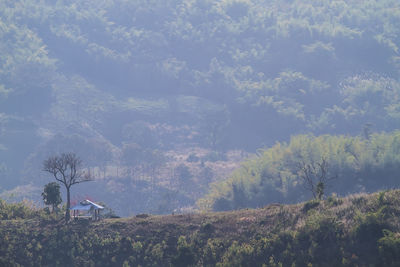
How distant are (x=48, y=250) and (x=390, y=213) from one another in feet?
106

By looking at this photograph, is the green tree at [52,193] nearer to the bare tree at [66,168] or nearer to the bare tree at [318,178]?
the bare tree at [66,168]

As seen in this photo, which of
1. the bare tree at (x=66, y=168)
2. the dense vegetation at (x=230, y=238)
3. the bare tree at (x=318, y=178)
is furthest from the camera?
the bare tree at (x=66, y=168)

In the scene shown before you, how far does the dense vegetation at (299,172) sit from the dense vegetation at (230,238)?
196 ft

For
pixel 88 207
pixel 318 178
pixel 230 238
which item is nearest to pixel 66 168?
pixel 88 207

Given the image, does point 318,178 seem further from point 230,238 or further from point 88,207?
point 88,207

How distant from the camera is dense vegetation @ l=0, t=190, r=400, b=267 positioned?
39.4m

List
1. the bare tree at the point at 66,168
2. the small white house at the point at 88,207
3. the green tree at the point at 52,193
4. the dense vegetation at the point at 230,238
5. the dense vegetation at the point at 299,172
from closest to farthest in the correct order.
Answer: the dense vegetation at the point at 230,238, the small white house at the point at 88,207, the bare tree at the point at 66,168, the green tree at the point at 52,193, the dense vegetation at the point at 299,172

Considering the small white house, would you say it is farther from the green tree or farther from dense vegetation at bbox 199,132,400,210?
dense vegetation at bbox 199,132,400,210

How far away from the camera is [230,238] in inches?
1829

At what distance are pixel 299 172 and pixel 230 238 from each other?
72.9 meters

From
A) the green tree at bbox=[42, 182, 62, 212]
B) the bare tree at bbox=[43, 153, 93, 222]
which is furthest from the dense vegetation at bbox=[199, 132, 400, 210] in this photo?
the green tree at bbox=[42, 182, 62, 212]

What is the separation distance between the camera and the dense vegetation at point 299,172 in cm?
10562

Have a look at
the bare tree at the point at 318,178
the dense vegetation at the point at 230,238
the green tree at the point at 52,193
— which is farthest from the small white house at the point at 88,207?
the bare tree at the point at 318,178

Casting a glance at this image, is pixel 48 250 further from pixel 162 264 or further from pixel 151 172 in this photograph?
pixel 151 172
